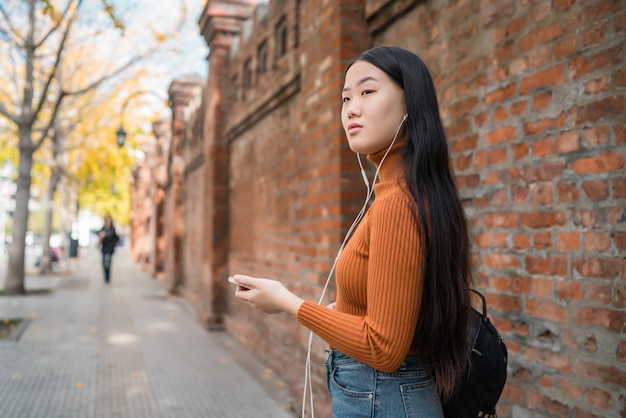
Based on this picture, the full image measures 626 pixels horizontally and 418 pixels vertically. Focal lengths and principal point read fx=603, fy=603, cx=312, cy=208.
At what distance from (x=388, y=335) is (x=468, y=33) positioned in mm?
2372

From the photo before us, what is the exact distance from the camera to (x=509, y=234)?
3064 mm

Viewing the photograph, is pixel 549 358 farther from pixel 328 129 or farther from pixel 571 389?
pixel 328 129

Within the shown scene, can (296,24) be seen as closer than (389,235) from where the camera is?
No

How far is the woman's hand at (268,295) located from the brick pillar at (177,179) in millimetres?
13191

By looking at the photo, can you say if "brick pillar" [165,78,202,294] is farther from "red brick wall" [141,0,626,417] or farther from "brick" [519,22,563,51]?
"brick" [519,22,563,51]

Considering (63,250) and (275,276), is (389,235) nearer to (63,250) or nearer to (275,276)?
(275,276)

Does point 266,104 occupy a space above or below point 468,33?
above

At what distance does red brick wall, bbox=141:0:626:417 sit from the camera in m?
2.44

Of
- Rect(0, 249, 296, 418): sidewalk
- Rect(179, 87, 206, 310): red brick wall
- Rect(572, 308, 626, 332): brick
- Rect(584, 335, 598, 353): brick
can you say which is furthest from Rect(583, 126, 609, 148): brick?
Rect(179, 87, 206, 310): red brick wall

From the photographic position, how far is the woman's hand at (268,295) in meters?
1.78

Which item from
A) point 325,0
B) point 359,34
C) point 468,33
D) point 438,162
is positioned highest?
point 325,0

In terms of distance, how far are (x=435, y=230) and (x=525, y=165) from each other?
1495 millimetres

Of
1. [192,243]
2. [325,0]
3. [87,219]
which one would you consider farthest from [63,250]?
[87,219]

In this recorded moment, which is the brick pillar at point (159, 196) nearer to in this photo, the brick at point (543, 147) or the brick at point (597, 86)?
the brick at point (543, 147)
